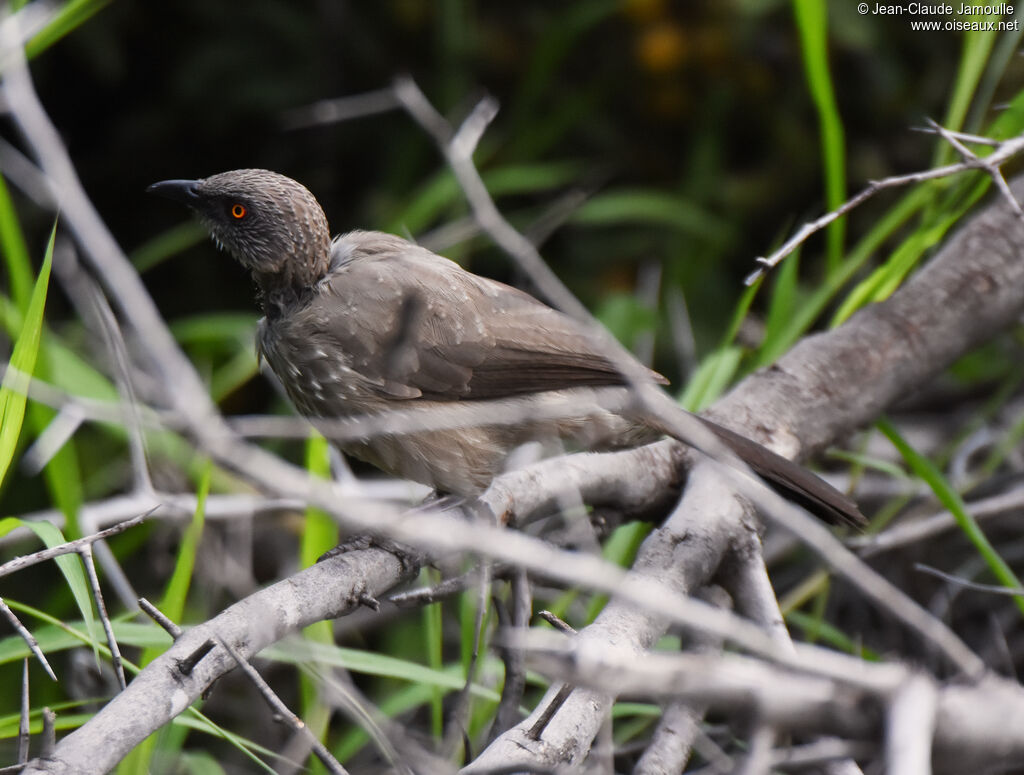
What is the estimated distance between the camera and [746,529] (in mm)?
2186

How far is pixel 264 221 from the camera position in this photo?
284 cm

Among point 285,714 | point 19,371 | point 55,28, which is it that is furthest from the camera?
point 55,28

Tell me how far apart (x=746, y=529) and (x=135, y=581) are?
2406 mm

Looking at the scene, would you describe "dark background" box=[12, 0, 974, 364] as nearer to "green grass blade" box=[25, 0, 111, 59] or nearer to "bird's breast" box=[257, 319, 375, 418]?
"bird's breast" box=[257, 319, 375, 418]

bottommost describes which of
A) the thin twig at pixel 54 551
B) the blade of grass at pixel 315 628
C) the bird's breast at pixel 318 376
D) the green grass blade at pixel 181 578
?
the blade of grass at pixel 315 628

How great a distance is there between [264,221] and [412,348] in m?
0.58

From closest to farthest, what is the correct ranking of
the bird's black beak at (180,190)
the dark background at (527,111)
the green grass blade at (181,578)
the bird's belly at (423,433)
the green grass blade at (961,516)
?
the green grass blade at (181,578) < the green grass blade at (961,516) < the bird's belly at (423,433) < the bird's black beak at (180,190) < the dark background at (527,111)

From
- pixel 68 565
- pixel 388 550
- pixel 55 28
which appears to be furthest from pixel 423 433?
pixel 55 28

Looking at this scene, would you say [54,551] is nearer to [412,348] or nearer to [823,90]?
[412,348]

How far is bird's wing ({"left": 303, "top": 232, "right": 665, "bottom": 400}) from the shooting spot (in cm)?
263

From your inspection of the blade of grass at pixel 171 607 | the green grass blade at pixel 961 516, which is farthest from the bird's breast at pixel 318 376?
the green grass blade at pixel 961 516

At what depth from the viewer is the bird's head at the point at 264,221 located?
2.83 metres

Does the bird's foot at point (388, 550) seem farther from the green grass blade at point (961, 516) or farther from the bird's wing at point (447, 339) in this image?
the green grass blade at point (961, 516)

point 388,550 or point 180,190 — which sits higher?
point 180,190
